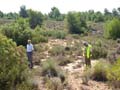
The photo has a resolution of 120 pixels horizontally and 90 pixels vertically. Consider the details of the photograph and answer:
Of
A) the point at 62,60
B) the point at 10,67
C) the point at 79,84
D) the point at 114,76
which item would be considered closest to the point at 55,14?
the point at 62,60

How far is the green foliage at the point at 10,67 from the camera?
11.1m

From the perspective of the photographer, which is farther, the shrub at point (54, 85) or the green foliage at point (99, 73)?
the green foliage at point (99, 73)

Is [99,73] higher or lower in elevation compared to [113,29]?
higher

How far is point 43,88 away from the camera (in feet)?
39.9

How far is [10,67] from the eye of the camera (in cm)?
1134

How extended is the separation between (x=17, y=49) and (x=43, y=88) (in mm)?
1796

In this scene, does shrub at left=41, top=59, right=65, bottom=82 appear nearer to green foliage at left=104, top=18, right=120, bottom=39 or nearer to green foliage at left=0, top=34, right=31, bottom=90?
green foliage at left=0, top=34, right=31, bottom=90

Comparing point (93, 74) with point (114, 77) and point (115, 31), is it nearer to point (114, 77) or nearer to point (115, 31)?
point (114, 77)

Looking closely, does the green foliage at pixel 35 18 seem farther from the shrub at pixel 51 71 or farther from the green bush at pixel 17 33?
the shrub at pixel 51 71

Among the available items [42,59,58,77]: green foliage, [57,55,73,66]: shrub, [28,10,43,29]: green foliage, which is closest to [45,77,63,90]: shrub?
[42,59,58,77]: green foliage

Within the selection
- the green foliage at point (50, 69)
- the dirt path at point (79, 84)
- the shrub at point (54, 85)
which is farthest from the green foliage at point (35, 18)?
the shrub at point (54, 85)

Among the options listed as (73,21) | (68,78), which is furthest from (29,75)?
(73,21)

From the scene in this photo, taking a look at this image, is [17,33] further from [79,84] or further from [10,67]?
[10,67]

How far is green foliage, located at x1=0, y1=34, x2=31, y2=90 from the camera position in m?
11.1
